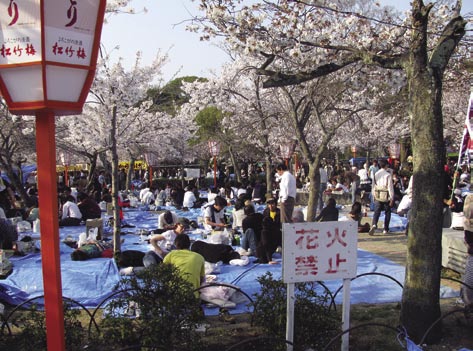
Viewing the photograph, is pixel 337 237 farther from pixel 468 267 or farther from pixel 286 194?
pixel 286 194

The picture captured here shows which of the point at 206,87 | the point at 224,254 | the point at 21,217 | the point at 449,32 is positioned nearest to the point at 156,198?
the point at 206,87

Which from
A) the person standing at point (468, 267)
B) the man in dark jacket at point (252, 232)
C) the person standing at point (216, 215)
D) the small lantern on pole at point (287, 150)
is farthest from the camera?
the small lantern on pole at point (287, 150)

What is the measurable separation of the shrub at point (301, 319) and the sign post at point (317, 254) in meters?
0.19

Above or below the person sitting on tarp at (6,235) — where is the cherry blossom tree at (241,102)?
above

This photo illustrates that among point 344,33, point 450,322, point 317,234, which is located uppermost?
point 344,33

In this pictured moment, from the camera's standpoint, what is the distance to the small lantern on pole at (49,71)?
3.09 meters

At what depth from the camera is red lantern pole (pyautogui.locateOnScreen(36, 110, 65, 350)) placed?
125 inches

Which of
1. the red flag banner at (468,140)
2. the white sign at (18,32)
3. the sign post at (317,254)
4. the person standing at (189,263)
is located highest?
the white sign at (18,32)

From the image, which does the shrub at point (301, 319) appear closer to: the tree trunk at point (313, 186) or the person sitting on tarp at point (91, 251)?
the person sitting on tarp at point (91, 251)

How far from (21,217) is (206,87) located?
7064 millimetres

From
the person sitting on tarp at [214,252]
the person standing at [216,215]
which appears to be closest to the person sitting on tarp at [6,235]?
the person sitting on tarp at [214,252]

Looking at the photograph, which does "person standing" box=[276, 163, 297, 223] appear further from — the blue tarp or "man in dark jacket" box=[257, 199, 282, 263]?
the blue tarp

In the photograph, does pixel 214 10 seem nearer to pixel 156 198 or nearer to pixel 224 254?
pixel 224 254

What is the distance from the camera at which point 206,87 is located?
51.4 feet
